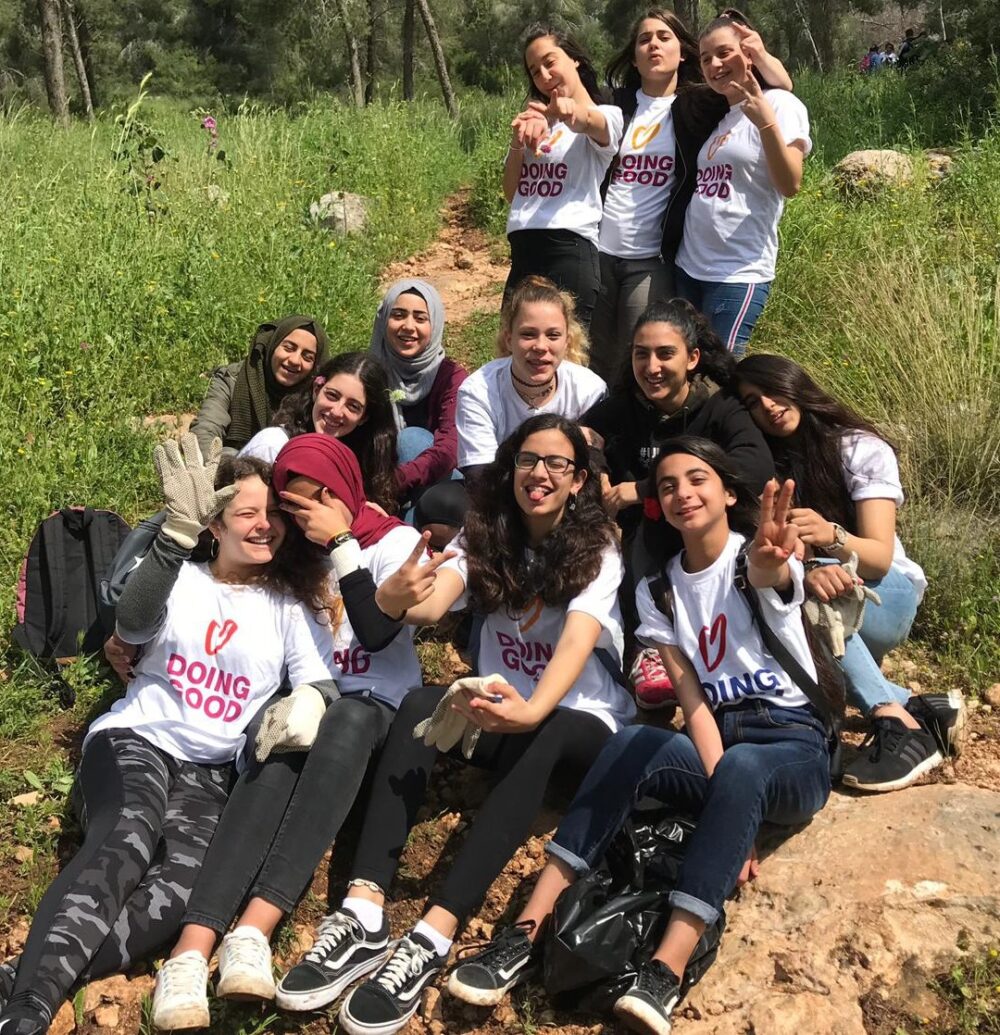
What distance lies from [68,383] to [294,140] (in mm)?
5254

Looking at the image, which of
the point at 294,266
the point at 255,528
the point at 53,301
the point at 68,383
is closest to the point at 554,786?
the point at 255,528

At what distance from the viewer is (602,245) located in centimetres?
439

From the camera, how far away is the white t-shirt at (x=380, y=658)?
125 inches

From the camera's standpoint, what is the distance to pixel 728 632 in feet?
9.52

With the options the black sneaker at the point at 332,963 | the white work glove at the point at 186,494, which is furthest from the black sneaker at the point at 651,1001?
the white work glove at the point at 186,494

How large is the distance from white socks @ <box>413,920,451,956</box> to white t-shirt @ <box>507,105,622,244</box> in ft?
9.33

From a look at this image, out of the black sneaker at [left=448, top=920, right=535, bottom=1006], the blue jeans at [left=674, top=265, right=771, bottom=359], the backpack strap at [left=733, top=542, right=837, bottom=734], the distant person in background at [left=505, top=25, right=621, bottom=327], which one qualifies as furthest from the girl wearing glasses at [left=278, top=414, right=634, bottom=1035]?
the distant person in background at [left=505, top=25, right=621, bottom=327]

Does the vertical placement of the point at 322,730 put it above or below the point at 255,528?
below

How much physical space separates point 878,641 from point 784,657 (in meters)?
0.73

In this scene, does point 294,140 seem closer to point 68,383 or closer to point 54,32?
point 54,32

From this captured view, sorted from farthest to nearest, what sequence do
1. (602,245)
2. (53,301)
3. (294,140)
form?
(294,140) < (53,301) < (602,245)

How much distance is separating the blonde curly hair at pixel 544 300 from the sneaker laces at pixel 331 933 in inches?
82.4

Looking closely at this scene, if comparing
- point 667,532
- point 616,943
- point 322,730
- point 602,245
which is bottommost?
point 616,943

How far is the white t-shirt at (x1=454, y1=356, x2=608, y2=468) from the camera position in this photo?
149 inches
